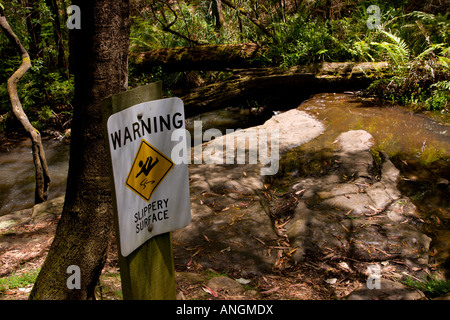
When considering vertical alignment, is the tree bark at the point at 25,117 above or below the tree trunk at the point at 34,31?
below

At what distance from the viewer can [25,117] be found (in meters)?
4.69

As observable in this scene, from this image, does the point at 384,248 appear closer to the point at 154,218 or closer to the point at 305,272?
the point at 305,272

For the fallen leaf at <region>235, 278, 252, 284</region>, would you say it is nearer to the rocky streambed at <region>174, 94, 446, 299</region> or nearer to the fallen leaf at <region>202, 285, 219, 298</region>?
the rocky streambed at <region>174, 94, 446, 299</region>

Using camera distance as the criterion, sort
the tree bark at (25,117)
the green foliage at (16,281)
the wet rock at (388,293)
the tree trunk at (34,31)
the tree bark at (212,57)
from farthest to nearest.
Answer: the tree bark at (212,57), the tree trunk at (34,31), the tree bark at (25,117), the green foliage at (16,281), the wet rock at (388,293)

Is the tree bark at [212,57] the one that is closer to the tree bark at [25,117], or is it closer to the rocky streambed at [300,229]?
the rocky streambed at [300,229]

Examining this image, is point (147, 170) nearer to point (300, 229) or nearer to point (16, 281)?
point (16, 281)

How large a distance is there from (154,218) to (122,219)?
216 mm

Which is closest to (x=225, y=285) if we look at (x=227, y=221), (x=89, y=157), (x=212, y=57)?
(x=227, y=221)

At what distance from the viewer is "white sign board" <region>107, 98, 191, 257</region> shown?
168 cm

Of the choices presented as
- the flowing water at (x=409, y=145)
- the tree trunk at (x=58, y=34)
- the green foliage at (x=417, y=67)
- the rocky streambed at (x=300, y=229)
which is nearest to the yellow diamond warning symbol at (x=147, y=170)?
the rocky streambed at (x=300, y=229)

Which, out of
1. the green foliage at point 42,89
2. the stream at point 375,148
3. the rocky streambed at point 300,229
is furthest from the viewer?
the green foliage at point 42,89

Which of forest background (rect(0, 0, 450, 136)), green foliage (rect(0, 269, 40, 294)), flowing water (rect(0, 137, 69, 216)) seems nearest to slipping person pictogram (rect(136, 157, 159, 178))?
green foliage (rect(0, 269, 40, 294))

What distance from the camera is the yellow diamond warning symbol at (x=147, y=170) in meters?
1.75

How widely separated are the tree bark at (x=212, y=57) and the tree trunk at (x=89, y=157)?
7.14m
